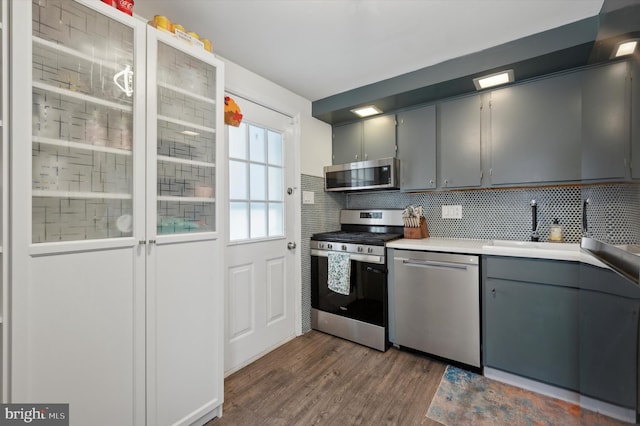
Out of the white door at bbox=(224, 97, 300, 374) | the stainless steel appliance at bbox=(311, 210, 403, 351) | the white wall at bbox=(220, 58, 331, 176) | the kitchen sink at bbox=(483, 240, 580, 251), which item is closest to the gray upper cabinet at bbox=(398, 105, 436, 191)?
the stainless steel appliance at bbox=(311, 210, 403, 351)

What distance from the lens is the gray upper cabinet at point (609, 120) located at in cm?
61

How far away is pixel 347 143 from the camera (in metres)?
3.07

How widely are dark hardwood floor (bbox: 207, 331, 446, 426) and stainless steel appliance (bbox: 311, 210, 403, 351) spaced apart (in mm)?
172

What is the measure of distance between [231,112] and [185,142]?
1.70ft

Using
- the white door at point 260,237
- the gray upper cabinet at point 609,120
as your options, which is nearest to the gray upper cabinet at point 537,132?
the gray upper cabinet at point 609,120

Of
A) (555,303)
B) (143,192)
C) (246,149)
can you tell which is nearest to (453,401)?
(555,303)

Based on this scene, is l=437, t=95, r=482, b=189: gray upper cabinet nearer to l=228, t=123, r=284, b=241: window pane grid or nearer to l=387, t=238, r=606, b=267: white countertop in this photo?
l=387, t=238, r=606, b=267: white countertop

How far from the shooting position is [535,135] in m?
2.09

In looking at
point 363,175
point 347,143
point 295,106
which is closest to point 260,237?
point 363,175

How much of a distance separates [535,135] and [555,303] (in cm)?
121

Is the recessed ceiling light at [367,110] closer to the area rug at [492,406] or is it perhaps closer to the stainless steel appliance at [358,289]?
the stainless steel appliance at [358,289]

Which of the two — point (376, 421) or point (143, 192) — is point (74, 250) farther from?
point (376, 421)

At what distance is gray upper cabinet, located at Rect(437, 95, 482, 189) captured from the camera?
7.66 feet

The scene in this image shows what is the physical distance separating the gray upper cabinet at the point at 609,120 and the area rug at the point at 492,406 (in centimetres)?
153
